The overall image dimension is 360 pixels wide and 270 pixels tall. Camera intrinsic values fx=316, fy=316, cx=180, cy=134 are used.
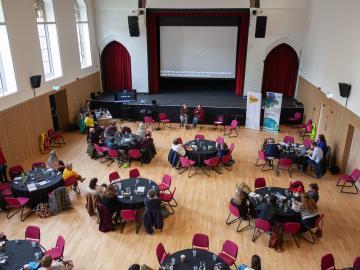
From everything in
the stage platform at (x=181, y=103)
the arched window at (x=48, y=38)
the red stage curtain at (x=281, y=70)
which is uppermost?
the arched window at (x=48, y=38)

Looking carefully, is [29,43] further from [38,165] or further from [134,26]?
[134,26]

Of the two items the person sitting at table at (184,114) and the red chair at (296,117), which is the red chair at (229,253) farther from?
the red chair at (296,117)

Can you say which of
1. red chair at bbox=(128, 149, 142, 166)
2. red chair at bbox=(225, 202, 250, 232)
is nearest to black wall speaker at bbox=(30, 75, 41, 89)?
red chair at bbox=(128, 149, 142, 166)

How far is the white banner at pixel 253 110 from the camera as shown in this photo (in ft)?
55.0

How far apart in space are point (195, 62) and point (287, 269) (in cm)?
1554

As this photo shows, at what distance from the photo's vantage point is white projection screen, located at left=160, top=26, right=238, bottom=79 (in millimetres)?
20234

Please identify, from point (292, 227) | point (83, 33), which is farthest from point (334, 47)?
point (83, 33)

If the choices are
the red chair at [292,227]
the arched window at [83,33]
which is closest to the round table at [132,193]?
the red chair at [292,227]

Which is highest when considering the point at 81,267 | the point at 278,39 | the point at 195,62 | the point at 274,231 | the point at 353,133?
the point at 278,39

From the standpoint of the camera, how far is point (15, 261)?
262 inches

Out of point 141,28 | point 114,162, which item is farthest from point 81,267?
point 141,28

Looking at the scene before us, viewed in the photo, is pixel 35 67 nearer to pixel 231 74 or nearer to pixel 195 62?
pixel 195 62

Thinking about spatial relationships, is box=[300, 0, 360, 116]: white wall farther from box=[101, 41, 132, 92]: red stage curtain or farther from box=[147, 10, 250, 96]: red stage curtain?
box=[101, 41, 132, 92]: red stage curtain

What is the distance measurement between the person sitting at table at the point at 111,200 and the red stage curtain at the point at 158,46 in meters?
13.0
